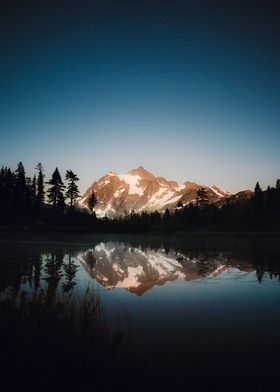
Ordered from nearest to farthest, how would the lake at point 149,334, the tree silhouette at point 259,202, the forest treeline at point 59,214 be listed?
1. the lake at point 149,334
2. the forest treeline at point 59,214
3. the tree silhouette at point 259,202

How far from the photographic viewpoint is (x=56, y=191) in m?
97.9

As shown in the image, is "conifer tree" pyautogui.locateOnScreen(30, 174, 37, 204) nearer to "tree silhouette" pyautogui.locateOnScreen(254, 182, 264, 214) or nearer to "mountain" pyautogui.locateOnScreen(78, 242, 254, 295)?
"mountain" pyautogui.locateOnScreen(78, 242, 254, 295)

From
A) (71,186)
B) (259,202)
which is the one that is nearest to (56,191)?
(71,186)

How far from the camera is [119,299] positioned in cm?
1526

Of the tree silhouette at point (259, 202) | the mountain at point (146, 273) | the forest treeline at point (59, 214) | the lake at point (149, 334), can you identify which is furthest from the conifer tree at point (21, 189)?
the tree silhouette at point (259, 202)

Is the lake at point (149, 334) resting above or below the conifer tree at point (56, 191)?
below

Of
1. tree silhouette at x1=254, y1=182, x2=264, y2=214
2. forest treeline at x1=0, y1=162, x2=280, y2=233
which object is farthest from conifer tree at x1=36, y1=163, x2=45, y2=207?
tree silhouette at x1=254, y1=182, x2=264, y2=214

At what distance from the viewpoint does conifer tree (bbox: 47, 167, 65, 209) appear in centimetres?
9688

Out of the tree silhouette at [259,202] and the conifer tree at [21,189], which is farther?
the tree silhouette at [259,202]

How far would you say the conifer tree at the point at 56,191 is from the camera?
9688 cm

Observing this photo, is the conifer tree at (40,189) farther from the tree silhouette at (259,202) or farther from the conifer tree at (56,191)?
the tree silhouette at (259,202)

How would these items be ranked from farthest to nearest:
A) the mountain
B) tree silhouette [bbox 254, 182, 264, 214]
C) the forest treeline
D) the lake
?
tree silhouette [bbox 254, 182, 264, 214] → the forest treeline → the mountain → the lake

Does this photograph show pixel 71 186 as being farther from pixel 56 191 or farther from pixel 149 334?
pixel 149 334

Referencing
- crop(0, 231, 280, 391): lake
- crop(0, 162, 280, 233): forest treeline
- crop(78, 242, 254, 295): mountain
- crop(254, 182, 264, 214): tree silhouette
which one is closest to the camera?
crop(0, 231, 280, 391): lake
